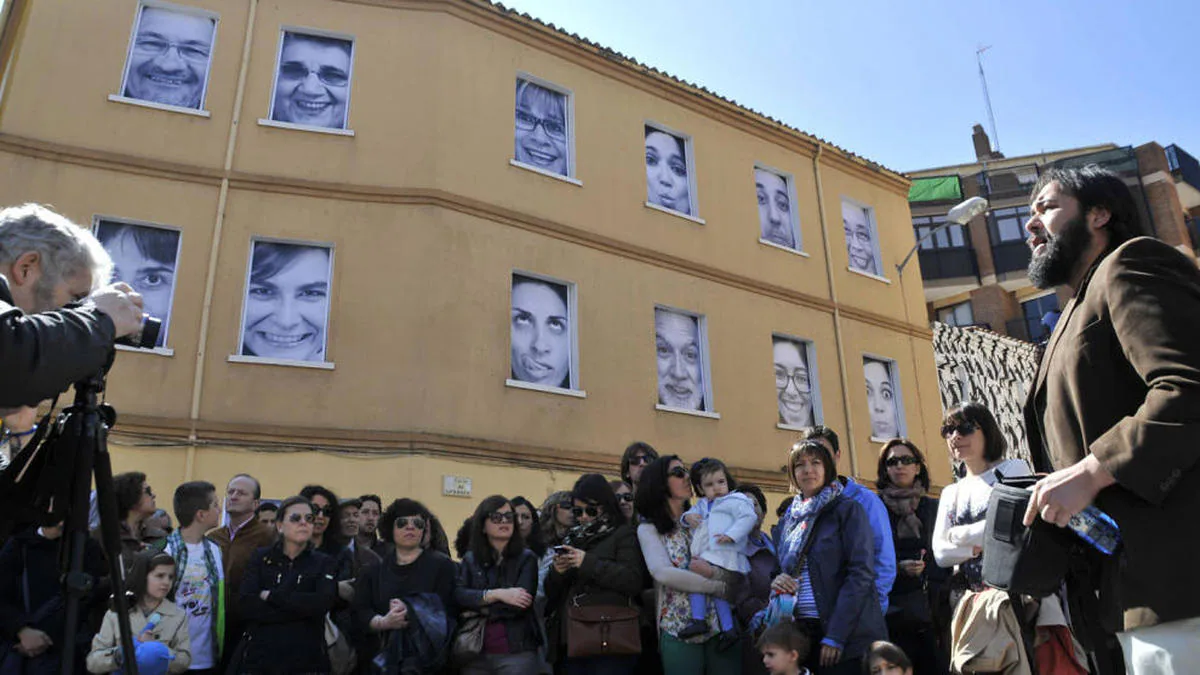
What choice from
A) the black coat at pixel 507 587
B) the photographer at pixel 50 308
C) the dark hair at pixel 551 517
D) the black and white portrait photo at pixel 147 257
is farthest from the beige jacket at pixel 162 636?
the black and white portrait photo at pixel 147 257

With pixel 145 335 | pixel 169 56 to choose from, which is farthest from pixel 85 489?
pixel 169 56

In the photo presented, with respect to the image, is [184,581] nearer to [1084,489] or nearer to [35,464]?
[35,464]

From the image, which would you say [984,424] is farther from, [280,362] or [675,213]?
[675,213]

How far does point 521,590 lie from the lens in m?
5.99

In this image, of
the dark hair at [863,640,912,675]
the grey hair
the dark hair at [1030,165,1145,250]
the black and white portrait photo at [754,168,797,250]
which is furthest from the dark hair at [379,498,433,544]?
the black and white portrait photo at [754,168,797,250]

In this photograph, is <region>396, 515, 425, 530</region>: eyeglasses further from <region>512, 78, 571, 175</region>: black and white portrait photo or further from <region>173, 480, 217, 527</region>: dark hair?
<region>512, 78, 571, 175</region>: black and white portrait photo

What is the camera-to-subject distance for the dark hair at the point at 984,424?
17.8 feet

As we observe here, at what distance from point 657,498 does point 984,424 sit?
2.12 metres

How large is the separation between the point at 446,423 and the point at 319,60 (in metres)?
5.65

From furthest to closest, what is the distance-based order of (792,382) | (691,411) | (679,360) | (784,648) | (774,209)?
(774,209), (792,382), (679,360), (691,411), (784,648)

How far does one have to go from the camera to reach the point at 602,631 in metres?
5.70

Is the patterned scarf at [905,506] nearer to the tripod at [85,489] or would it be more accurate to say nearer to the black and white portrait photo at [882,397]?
the tripod at [85,489]

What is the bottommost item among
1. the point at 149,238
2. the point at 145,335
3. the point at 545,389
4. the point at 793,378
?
the point at 145,335

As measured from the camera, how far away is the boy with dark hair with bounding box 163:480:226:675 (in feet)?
19.6
